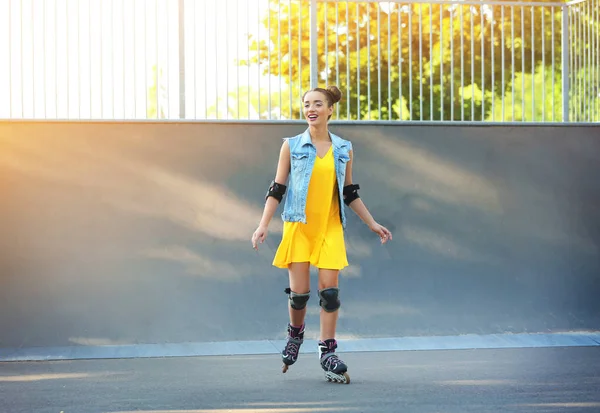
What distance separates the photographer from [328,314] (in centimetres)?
689

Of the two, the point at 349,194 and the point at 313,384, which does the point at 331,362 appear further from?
the point at 349,194

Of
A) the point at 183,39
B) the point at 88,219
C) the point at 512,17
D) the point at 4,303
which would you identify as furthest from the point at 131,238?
the point at 512,17

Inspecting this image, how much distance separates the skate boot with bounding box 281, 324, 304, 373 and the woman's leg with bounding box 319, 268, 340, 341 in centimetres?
18

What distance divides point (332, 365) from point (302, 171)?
1.21 meters

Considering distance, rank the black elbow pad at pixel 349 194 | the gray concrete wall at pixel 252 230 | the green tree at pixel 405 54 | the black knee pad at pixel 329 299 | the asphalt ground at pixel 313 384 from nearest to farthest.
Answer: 1. the asphalt ground at pixel 313 384
2. the black knee pad at pixel 329 299
3. the black elbow pad at pixel 349 194
4. the gray concrete wall at pixel 252 230
5. the green tree at pixel 405 54

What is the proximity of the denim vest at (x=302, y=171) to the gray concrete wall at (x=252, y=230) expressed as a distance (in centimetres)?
169

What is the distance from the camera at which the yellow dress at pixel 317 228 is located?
6.96 metres

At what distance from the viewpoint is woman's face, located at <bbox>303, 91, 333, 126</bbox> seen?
693 centimetres

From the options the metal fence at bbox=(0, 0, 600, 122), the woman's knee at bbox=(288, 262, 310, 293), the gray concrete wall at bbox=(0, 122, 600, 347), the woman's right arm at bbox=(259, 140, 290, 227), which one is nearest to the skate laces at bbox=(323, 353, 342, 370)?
the woman's knee at bbox=(288, 262, 310, 293)

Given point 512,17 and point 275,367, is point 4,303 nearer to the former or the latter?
point 275,367

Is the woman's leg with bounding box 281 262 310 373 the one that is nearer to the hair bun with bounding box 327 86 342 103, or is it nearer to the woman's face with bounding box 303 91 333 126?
the woman's face with bounding box 303 91 333 126

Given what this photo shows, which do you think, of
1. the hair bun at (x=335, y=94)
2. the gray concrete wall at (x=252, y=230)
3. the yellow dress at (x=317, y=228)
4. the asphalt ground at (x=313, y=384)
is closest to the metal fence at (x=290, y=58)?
the gray concrete wall at (x=252, y=230)

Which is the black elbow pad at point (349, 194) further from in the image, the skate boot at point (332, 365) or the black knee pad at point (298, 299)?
the skate boot at point (332, 365)

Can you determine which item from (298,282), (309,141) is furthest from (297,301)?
(309,141)
